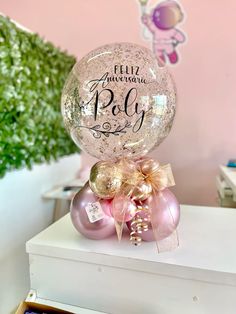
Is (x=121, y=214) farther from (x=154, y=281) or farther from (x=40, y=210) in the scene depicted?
(x=40, y=210)

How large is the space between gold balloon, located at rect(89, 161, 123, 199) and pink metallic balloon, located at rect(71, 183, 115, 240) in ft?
0.13

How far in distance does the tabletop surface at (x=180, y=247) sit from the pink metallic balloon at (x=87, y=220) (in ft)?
0.09

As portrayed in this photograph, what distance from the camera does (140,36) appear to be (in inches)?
77.2

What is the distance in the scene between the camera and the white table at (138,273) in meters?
0.62

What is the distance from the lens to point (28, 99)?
4.73ft

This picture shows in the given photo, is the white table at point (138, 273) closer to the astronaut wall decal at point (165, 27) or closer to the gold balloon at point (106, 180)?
the gold balloon at point (106, 180)

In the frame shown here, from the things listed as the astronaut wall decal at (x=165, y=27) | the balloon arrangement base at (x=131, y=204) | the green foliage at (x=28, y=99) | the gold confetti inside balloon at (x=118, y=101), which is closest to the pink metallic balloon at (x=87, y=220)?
the balloon arrangement base at (x=131, y=204)

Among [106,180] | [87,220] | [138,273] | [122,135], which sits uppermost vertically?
[122,135]

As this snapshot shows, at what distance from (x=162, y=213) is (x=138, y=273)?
0.15m

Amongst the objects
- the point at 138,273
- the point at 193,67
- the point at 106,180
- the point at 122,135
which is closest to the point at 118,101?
the point at 122,135

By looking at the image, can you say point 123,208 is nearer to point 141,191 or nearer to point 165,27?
point 141,191

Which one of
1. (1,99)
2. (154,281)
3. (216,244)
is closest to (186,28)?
(1,99)

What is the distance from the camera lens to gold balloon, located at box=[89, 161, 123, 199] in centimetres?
67

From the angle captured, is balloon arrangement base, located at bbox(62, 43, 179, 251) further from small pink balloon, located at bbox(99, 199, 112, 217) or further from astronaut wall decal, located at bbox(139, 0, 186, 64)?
astronaut wall decal, located at bbox(139, 0, 186, 64)
